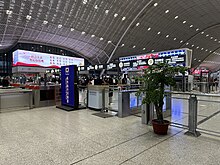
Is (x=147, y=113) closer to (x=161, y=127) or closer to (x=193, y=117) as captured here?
(x=161, y=127)

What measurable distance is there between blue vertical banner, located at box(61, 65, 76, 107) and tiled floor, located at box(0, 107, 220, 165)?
2355mm

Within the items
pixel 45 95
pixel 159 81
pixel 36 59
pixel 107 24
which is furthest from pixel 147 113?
pixel 36 59

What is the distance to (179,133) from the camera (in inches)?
140

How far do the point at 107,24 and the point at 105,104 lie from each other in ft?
59.0

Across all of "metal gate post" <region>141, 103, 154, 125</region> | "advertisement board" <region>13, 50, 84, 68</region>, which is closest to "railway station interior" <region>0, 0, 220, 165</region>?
"metal gate post" <region>141, 103, 154, 125</region>

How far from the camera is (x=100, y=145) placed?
292 cm

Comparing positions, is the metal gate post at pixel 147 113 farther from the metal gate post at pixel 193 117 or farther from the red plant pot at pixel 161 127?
the metal gate post at pixel 193 117

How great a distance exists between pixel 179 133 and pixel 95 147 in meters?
2.00

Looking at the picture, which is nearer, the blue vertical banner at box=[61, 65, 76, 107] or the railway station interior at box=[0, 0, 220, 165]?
the railway station interior at box=[0, 0, 220, 165]

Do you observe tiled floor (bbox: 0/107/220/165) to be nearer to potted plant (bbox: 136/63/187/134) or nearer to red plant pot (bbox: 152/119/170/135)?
red plant pot (bbox: 152/119/170/135)

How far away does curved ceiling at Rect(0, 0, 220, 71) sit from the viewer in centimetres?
1702

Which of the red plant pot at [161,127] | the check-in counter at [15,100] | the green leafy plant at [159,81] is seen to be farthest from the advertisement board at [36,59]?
the red plant pot at [161,127]

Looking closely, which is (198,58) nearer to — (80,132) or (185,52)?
(185,52)

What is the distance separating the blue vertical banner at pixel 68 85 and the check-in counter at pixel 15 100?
56.3 inches
